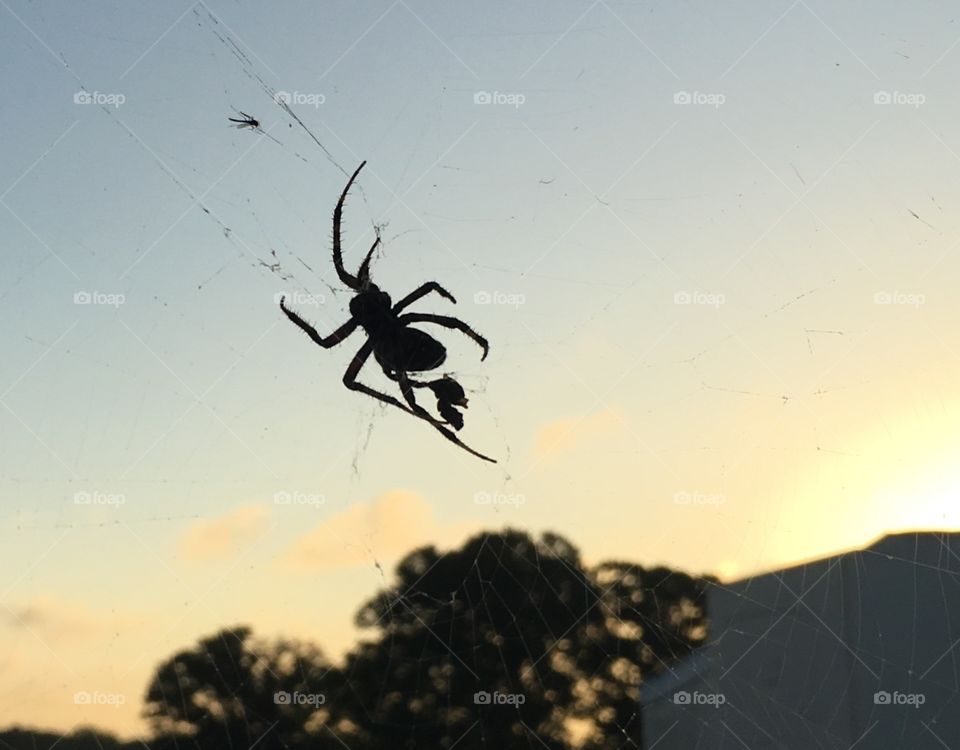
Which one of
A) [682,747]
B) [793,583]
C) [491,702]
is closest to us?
[793,583]

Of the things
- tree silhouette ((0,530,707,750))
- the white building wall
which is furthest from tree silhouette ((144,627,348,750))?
the white building wall

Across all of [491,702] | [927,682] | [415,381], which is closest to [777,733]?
[927,682]

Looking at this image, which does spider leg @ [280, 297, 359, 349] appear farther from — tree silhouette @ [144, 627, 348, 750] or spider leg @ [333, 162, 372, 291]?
tree silhouette @ [144, 627, 348, 750]

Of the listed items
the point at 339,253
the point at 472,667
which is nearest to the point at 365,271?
the point at 339,253

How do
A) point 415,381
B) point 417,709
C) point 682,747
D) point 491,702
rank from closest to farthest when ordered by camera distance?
point 415,381 → point 682,747 → point 491,702 → point 417,709

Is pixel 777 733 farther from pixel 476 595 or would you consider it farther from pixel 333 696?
pixel 333 696

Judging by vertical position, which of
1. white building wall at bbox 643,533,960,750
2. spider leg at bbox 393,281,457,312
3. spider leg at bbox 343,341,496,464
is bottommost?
white building wall at bbox 643,533,960,750
